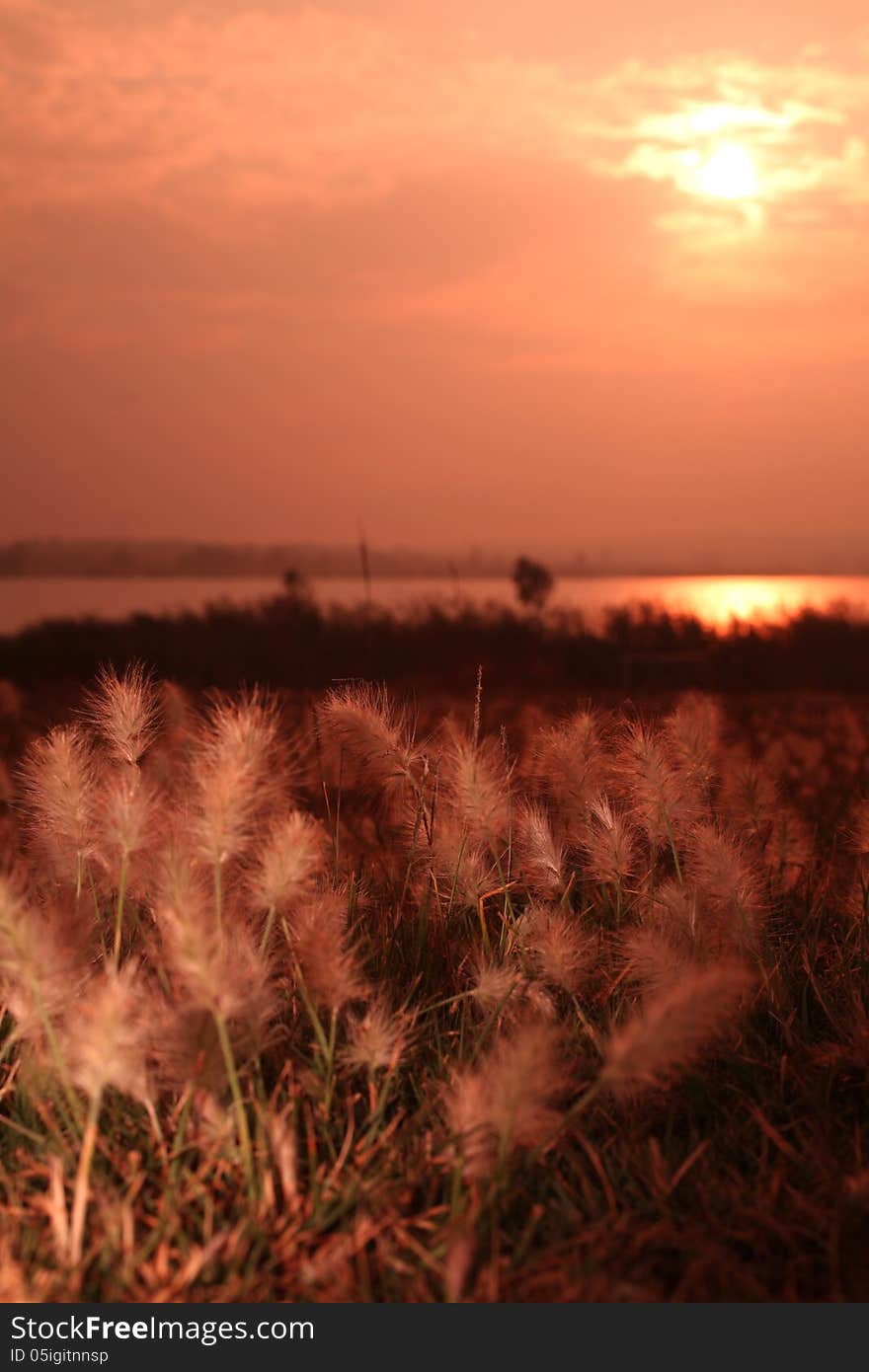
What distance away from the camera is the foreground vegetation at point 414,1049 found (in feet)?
4.78

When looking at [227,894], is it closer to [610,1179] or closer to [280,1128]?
[280,1128]

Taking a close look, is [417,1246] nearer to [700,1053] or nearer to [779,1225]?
[779,1225]

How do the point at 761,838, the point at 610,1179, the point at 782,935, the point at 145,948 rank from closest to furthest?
the point at 610,1179
the point at 145,948
the point at 782,935
the point at 761,838

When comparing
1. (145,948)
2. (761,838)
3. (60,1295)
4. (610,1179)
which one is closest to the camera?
(60,1295)

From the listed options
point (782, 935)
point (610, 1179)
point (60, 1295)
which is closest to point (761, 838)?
point (782, 935)

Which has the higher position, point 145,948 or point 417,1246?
point 145,948

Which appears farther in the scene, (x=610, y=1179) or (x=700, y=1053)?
(x=700, y=1053)

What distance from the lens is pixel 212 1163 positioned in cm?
156

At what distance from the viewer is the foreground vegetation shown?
1458 millimetres

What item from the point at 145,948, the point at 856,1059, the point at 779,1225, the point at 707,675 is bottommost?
the point at 779,1225

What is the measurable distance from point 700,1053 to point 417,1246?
2.46ft

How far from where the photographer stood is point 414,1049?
6.22ft

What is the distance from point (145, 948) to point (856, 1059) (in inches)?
45.5

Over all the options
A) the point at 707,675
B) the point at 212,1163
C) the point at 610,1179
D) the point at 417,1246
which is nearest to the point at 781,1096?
the point at 610,1179
